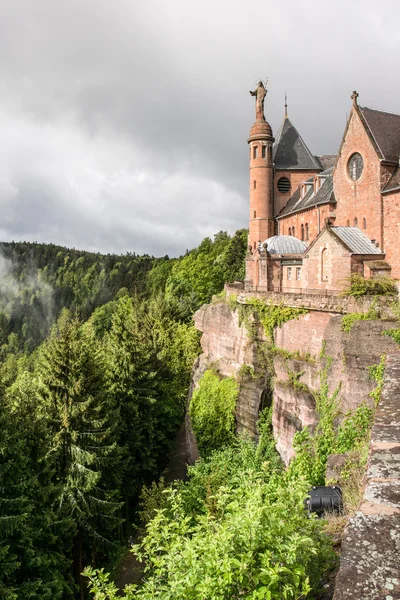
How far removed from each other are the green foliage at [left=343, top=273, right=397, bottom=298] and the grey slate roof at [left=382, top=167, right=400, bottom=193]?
32.6 feet

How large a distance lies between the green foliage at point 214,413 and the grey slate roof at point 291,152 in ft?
94.2

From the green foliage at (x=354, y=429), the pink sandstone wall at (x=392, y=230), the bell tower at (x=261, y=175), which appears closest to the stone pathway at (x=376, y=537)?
the green foliage at (x=354, y=429)

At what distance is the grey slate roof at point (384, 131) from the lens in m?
29.2

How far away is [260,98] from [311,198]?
43.8ft

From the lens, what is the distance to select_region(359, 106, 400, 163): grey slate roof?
95.9 ft

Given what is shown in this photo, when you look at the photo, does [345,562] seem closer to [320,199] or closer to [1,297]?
[320,199]

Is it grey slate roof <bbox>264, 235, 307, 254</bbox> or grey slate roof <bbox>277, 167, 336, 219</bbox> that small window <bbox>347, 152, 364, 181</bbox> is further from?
grey slate roof <bbox>264, 235, 307, 254</bbox>

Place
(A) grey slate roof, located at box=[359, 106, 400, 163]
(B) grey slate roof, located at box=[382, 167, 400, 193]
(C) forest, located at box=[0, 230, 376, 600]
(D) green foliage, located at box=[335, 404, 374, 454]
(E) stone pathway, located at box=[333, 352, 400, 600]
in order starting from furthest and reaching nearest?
(A) grey slate roof, located at box=[359, 106, 400, 163] → (B) grey slate roof, located at box=[382, 167, 400, 193] → (D) green foliage, located at box=[335, 404, 374, 454] → (C) forest, located at box=[0, 230, 376, 600] → (E) stone pathway, located at box=[333, 352, 400, 600]

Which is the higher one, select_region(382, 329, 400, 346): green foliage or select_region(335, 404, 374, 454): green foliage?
select_region(382, 329, 400, 346): green foliage

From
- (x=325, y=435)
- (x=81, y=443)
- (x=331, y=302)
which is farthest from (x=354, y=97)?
(x=81, y=443)

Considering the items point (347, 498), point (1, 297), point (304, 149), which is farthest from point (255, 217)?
point (1, 297)

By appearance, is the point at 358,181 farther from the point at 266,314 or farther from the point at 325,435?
the point at 325,435

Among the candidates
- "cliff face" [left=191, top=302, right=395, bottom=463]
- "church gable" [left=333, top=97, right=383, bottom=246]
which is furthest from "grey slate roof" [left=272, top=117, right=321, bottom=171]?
"cliff face" [left=191, top=302, right=395, bottom=463]

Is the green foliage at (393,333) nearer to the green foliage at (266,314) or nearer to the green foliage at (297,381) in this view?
the green foliage at (297,381)
